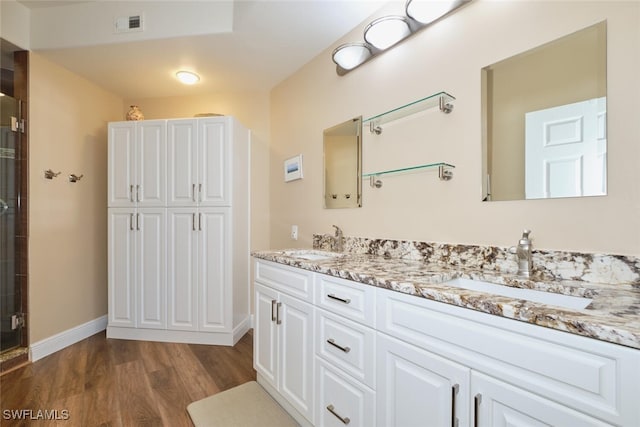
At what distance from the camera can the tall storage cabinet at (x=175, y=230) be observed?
259 cm

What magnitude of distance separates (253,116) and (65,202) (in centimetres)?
186

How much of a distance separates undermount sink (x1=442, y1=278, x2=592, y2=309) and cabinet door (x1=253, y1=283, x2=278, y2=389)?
1.02m

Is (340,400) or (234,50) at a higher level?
(234,50)

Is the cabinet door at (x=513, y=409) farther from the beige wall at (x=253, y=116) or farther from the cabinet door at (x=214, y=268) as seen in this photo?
the beige wall at (x=253, y=116)

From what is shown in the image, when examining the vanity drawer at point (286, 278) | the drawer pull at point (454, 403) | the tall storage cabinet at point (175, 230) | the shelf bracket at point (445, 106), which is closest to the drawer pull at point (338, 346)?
the vanity drawer at point (286, 278)

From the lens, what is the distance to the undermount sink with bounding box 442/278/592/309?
96 cm

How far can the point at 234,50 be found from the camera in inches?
92.9

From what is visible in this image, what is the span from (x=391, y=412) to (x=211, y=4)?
8.69ft

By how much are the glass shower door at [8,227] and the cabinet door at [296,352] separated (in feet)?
7.16

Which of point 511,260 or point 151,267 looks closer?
point 511,260

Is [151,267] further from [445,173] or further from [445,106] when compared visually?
[445,106]

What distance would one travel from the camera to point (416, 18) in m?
1.58

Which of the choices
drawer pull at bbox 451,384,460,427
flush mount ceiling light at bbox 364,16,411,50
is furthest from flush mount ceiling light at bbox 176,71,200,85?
drawer pull at bbox 451,384,460,427

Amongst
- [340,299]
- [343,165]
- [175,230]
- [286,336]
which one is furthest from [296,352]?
[175,230]
